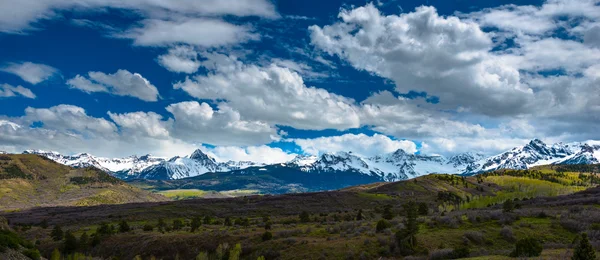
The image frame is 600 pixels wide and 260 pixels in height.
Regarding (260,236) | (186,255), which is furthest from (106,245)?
(260,236)

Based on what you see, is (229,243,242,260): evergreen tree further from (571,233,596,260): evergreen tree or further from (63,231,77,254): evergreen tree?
(571,233,596,260): evergreen tree

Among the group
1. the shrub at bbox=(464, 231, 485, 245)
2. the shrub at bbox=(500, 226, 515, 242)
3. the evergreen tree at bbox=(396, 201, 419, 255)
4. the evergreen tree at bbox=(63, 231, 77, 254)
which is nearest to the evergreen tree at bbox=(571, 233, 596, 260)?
the evergreen tree at bbox=(396, 201, 419, 255)

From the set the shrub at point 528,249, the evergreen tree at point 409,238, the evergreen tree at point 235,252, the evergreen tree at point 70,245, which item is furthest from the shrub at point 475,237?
the evergreen tree at point 70,245

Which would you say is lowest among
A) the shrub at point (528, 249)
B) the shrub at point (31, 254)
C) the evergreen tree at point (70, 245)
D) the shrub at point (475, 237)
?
the evergreen tree at point (70, 245)

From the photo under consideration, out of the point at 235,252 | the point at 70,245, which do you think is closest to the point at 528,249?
the point at 235,252

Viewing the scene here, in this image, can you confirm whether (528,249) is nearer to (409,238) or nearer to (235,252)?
(409,238)

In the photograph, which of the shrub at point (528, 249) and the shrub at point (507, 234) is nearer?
the shrub at point (528, 249)

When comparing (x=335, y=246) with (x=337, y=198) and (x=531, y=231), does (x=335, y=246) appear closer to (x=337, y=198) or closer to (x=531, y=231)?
(x=531, y=231)

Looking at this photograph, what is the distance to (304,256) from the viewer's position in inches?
2016

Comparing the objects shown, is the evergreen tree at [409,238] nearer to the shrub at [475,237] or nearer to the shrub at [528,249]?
the shrub at [475,237]

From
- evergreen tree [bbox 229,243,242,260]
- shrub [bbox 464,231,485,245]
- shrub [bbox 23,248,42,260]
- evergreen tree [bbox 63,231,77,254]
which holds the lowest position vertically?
evergreen tree [bbox 63,231,77,254]

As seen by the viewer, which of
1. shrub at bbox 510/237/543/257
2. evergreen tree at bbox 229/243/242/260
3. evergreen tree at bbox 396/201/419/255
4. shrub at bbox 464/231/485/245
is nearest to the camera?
shrub at bbox 510/237/543/257

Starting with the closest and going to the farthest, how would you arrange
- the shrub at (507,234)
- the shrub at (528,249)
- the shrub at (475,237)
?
the shrub at (528,249)
the shrub at (475,237)
the shrub at (507,234)

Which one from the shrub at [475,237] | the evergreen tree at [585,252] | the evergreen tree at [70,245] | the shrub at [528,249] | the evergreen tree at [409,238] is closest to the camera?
the evergreen tree at [585,252]
